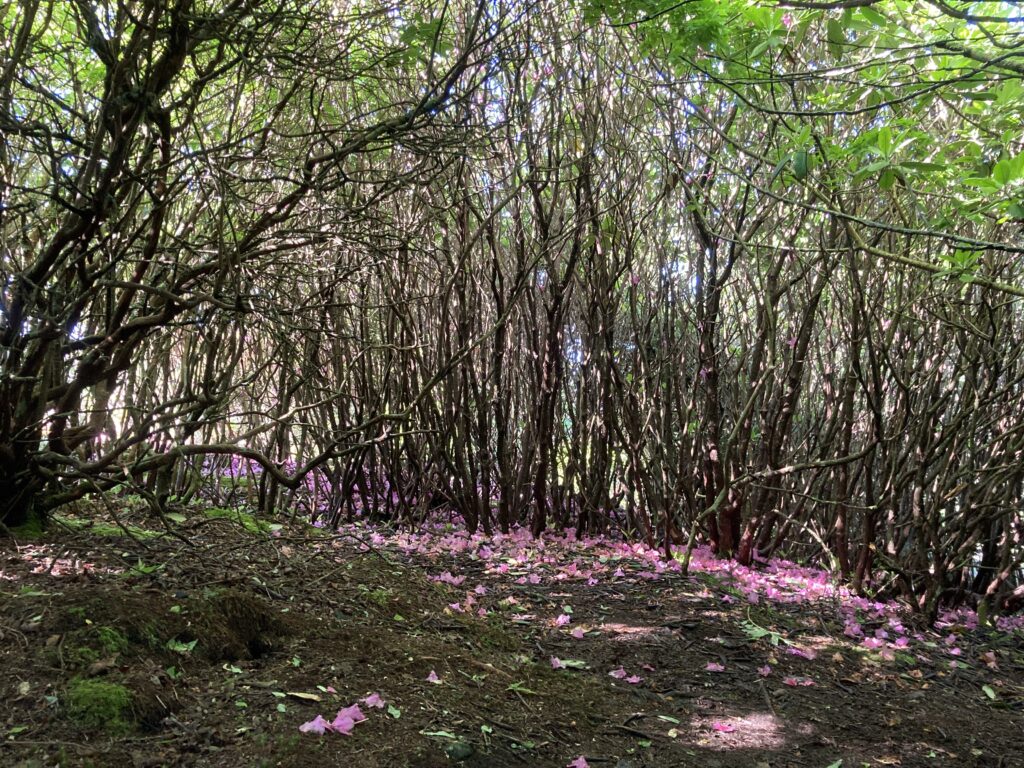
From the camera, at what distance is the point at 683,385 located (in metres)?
5.36

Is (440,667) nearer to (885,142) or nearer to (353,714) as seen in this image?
(353,714)

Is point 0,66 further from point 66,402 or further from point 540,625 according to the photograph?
point 540,625

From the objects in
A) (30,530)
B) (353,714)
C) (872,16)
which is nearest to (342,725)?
(353,714)

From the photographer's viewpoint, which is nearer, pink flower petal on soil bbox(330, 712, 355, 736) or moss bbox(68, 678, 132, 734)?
moss bbox(68, 678, 132, 734)

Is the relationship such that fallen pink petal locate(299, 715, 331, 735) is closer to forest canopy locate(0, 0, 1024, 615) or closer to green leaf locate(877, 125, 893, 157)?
forest canopy locate(0, 0, 1024, 615)

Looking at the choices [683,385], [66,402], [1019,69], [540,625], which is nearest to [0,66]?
[66,402]

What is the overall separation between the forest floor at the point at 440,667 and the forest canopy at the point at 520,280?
Result: 478 mm

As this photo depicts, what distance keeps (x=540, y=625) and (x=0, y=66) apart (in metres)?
3.17

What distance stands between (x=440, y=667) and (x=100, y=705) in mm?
1062

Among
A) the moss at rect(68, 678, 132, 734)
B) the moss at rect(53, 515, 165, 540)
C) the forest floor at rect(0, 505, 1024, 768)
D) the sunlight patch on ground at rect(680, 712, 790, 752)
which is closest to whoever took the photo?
the moss at rect(68, 678, 132, 734)

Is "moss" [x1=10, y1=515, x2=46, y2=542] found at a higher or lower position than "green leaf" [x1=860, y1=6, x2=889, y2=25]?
lower

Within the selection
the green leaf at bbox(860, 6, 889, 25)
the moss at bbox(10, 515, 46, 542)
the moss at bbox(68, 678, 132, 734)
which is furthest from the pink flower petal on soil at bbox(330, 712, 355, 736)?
the green leaf at bbox(860, 6, 889, 25)

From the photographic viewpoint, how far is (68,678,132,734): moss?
1829 millimetres

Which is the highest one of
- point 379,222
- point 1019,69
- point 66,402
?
point 379,222
